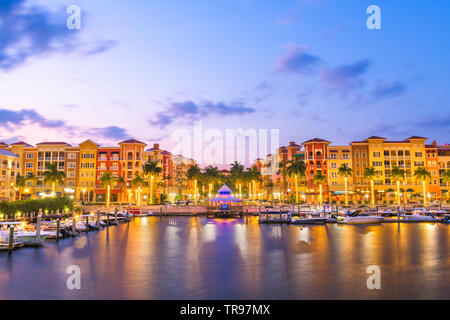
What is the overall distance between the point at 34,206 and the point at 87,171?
4895 cm

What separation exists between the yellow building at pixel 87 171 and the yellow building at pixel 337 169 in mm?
78554

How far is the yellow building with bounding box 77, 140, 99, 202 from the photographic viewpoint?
368 feet

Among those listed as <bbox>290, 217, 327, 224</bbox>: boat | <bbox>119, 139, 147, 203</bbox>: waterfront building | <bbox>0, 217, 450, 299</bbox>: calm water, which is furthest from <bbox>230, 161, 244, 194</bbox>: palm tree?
<bbox>0, 217, 450, 299</bbox>: calm water

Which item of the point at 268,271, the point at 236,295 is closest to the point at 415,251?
the point at 268,271

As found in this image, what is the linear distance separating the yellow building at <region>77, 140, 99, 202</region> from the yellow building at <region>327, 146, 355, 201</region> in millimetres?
78554

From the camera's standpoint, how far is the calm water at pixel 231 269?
19078mm

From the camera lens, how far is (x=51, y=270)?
24422 mm

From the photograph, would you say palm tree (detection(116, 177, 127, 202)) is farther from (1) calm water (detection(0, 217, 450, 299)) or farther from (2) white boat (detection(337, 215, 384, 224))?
(2) white boat (detection(337, 215, 384, 224))

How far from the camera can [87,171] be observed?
113m

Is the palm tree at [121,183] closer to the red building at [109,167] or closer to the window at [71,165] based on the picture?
the red building at [109,167]

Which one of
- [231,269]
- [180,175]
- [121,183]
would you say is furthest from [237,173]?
[231,269]

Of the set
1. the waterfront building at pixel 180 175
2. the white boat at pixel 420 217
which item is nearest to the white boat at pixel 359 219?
the white boat at pixel 420 217
